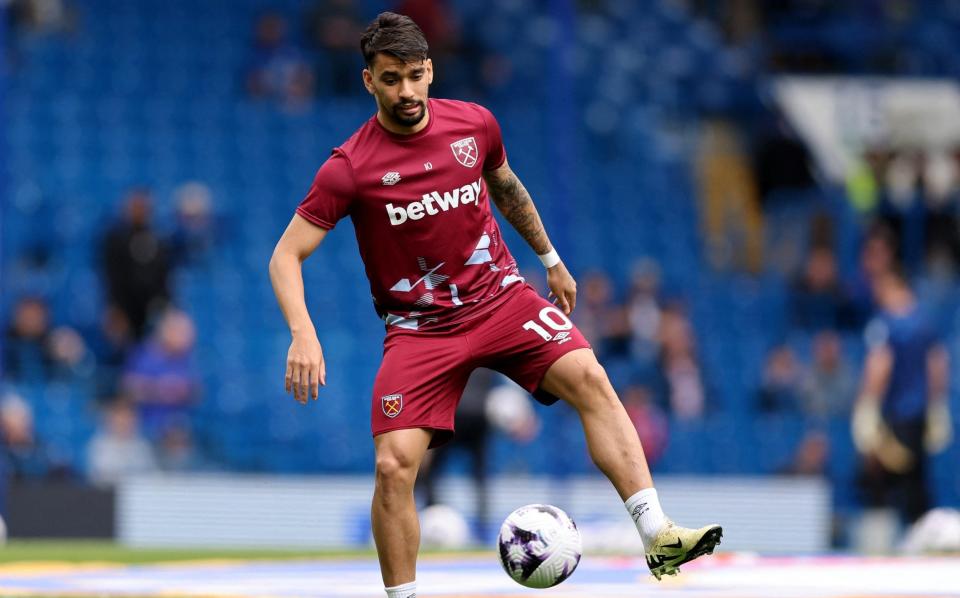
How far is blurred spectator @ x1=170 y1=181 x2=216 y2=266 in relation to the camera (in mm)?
19422

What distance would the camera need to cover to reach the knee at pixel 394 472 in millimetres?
7383

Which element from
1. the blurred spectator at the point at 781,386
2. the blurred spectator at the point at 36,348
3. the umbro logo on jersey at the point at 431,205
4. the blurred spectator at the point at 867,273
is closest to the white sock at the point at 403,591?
the umbro logo on jersey at the point at 431,205

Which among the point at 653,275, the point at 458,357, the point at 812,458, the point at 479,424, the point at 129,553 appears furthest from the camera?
the point at 653,275

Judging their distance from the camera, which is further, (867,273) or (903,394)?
(867,273)

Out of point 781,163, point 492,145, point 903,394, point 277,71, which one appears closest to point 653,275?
point 781,163

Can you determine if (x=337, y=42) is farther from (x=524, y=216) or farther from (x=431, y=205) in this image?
(x=431, y=205)

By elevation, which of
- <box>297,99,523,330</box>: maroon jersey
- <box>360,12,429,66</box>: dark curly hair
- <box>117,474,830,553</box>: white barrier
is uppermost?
<box>360,12,429,66</box>: dark curly hair

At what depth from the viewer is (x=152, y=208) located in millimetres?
19906

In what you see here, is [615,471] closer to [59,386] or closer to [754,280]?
[59,386]

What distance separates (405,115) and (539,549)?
1848 mm

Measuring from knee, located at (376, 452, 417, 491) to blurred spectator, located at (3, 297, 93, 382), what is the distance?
1122cm

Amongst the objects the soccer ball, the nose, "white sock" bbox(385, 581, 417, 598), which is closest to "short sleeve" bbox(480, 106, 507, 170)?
the nose

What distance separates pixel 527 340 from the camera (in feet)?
25.6

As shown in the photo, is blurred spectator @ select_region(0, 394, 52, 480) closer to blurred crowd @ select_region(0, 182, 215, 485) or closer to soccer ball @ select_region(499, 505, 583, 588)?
blurred crowd @ select_region(0, 182, 215, 485)
